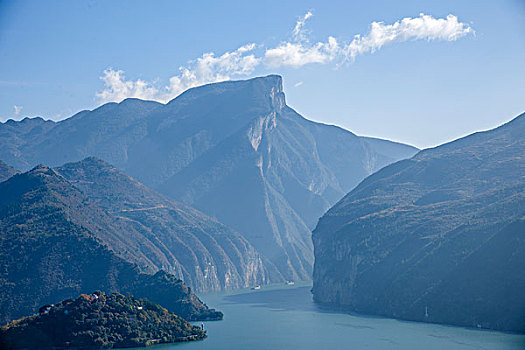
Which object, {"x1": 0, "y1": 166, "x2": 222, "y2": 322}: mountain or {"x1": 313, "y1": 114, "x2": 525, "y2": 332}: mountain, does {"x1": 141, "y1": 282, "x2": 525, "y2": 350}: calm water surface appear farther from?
{"x1": 0, "y1": 166, "x2": 222, "y2": 322}: mountain

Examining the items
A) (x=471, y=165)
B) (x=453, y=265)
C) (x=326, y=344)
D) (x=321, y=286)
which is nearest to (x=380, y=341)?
(x=326, y=344)

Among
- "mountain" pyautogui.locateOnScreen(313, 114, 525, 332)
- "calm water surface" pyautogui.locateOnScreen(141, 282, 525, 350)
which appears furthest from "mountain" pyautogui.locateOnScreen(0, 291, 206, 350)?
"mountain" pyautogui.locateOnScreen(313, 114, 525, 332)

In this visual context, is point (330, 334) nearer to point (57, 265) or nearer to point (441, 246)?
point (441, 246)

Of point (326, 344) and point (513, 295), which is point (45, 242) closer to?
point (326, 344)

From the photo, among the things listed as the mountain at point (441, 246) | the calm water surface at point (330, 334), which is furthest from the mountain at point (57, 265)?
the mountain at point (441, 246)

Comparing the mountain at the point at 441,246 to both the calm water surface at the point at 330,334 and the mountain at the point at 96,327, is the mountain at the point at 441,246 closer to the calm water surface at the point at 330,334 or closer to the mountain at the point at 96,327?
the calm water surface at the point at 330,334

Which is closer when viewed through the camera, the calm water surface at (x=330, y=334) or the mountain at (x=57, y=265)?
the calm water surface at (x=330, y=334)
